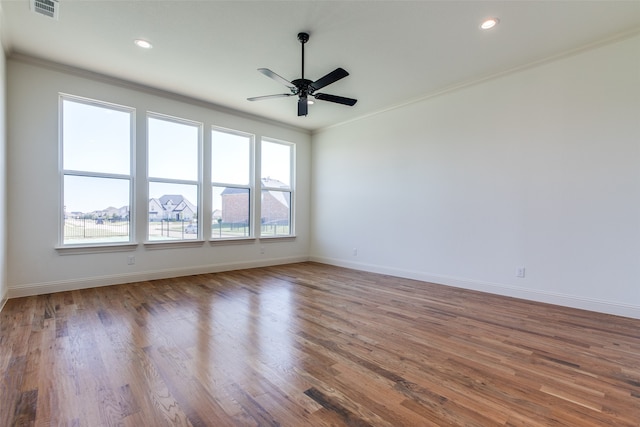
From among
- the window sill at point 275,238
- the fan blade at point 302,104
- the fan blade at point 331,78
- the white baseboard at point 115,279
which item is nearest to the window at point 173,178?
the white baseboard at point 115,279

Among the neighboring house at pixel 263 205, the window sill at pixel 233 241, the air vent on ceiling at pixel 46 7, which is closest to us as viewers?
the air vent on ceiling at pixel 46 7

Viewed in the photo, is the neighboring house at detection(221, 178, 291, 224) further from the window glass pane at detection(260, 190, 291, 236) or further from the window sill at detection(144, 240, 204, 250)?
the window sill at detection(144, 240, 204, 250)

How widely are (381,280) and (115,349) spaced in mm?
3584

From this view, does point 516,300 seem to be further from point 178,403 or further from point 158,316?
point 158,316

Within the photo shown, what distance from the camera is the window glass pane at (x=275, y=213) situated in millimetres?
6129

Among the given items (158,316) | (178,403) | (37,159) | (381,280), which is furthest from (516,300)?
(37,159)

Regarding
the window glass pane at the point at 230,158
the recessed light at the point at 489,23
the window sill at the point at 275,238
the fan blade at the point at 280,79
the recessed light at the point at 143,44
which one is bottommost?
the window sill at the point at 275,238

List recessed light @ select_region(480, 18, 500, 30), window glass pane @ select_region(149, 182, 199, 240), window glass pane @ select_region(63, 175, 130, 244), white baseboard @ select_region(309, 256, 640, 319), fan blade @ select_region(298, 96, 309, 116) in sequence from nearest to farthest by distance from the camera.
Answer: recessed light @ select_region(480, 18, 500, 30)
white baseboard @ select_region(309, 256, 640, 319)
fan blade @ select_region(298, 96, 309, 116)
window glass pane @ select_region(63, 175, 130, 244)
window glass pane @ select_region(149, 182, 199, 240)

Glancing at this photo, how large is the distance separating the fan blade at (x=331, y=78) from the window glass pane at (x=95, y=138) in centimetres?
309

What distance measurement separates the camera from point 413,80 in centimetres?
417

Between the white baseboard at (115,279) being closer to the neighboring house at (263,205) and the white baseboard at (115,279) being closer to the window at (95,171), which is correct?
the window at (95,171)

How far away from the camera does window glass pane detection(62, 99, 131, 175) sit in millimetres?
4039

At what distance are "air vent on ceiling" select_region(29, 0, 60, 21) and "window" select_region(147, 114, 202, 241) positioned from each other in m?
1.88

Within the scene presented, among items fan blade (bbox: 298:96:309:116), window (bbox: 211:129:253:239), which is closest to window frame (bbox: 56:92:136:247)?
window (bbox: 211:129:253:239)
